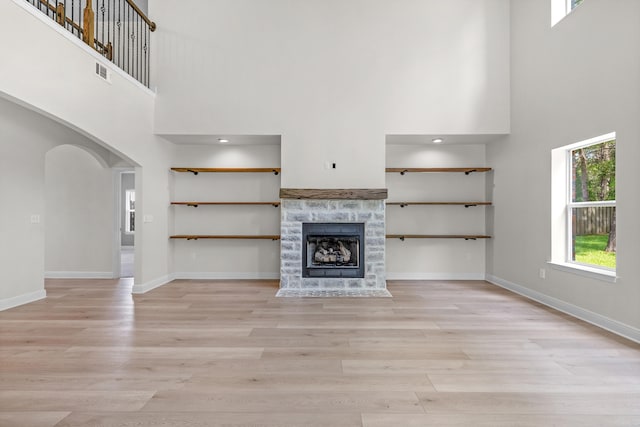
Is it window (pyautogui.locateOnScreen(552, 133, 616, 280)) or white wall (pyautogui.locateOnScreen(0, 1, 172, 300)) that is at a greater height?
white wall (pyautogui.locateOnScreen(0, 1, 172, 300))

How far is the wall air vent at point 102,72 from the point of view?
4.05 metres

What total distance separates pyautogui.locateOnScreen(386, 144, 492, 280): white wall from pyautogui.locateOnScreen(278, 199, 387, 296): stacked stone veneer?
0.83 m

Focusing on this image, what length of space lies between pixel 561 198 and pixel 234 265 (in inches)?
188

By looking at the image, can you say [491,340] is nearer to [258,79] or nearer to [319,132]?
[319,132]

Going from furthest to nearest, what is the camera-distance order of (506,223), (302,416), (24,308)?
(506,223) < (24,308) < (302,416)

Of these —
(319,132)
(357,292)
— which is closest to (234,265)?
(357,292)

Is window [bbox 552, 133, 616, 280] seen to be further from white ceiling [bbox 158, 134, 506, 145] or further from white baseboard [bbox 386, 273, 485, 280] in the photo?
white baseboard [bbox 386, 273, 485, 280]

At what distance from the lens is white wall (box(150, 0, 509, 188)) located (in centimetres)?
A: 509

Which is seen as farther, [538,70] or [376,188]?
[376,188]

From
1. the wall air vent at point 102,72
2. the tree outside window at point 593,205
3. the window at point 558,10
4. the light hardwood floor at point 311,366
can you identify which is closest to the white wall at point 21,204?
the light hardwood floor at point 311,366

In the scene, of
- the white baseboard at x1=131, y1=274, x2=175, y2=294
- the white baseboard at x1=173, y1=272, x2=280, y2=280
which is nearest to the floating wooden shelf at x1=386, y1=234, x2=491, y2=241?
the white baseboard at x1=173, y1=272, x2=280, y2=280

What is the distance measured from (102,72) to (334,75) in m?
2.96

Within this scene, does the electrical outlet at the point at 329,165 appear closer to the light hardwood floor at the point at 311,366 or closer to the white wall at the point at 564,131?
the light hardwood floor at the point at 311,366

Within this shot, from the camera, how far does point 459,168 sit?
18.4ft
